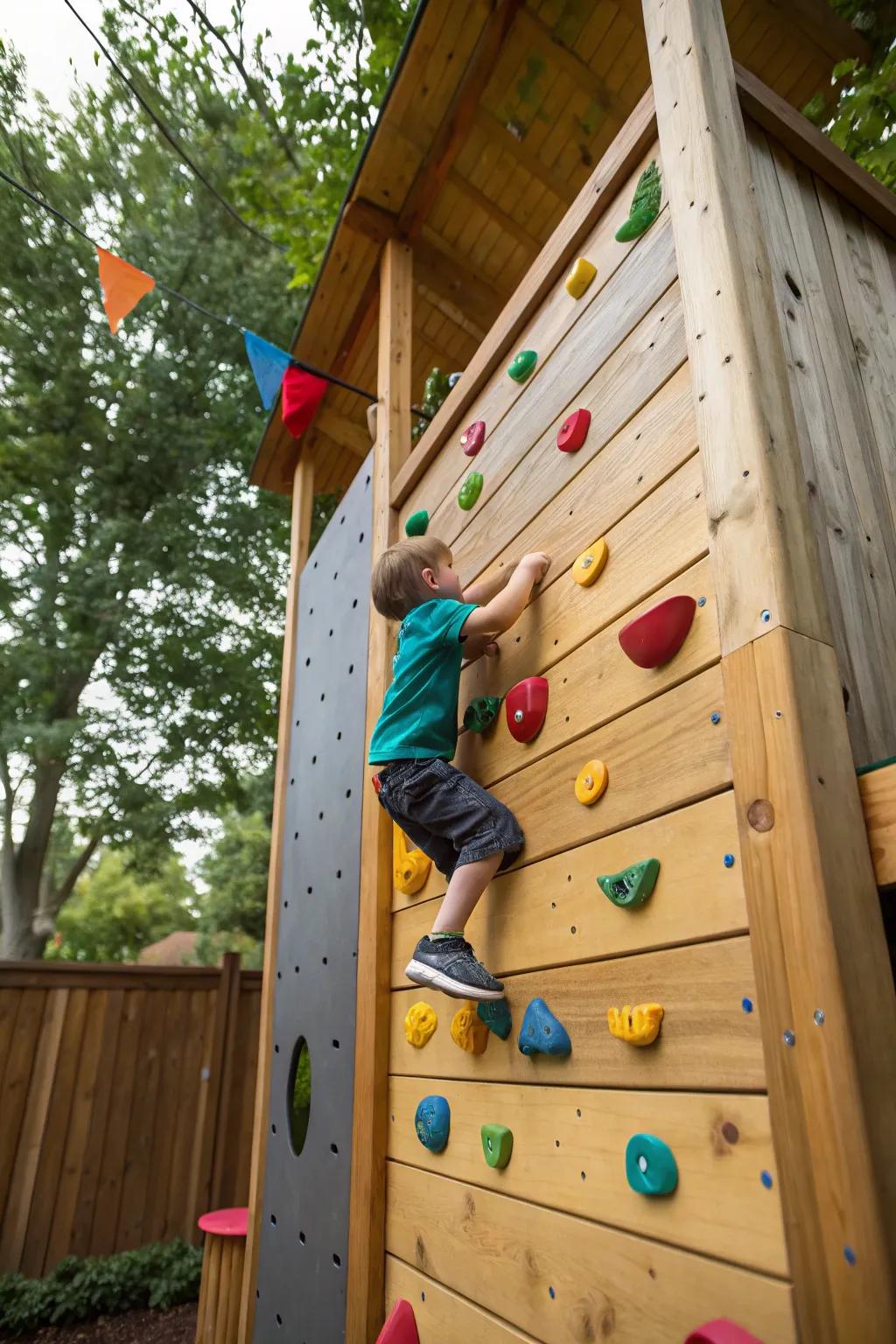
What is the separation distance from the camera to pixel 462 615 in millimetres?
2139

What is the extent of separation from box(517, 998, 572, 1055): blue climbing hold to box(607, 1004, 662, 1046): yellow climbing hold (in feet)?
0.57

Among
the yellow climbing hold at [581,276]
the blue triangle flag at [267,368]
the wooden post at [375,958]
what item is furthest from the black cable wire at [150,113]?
the yellow climbing hold at [581,276]

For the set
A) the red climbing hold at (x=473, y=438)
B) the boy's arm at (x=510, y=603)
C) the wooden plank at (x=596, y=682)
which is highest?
the red climbing hold at (x=473, y=438)

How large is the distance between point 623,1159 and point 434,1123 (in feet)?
2.45

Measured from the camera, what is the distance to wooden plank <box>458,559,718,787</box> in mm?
1529

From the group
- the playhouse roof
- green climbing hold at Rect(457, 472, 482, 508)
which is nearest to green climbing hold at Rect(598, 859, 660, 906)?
green climbing hold at Rect(457, 472, 482, 508)

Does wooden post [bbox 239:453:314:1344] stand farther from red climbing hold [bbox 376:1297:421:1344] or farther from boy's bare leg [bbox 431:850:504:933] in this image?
boy's bare leg [bbox 431:850:504:933]

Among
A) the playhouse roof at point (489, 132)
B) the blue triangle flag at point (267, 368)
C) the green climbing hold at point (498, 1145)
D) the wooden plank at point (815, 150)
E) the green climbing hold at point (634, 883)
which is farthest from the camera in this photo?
the blue triangle flag at point (267, 368)

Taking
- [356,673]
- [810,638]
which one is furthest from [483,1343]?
[356,673]

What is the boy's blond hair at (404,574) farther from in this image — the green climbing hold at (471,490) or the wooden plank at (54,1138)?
the wooden plank at (54,1138)

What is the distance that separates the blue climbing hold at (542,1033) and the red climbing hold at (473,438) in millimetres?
1692

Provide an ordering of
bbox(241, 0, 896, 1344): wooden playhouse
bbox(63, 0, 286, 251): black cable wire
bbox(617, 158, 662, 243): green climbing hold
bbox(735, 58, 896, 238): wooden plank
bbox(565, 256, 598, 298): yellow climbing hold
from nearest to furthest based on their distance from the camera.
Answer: bbox(241, 0, 896, 1344): wooden playhouse, bbox(617, 158, 662, 243): green climbing hold, bbox(735, 58, 896, 238): wooden plank, bbox(565, 256, 598, 298): yellow climbing hold, bbox(63, 0, 286, 251): black cable wire

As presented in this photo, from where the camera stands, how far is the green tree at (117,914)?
19.1 meters

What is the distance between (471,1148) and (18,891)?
356 inches
